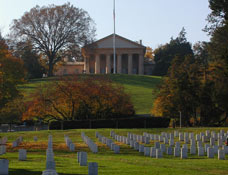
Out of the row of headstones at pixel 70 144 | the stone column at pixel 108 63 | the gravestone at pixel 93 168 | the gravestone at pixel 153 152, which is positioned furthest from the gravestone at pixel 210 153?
the stone column at pixel 108 63

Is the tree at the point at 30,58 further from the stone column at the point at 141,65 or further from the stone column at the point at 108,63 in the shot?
the stone column at the point at 141,65

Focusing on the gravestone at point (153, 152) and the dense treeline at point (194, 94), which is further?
the dense treeline at point (194, 94)

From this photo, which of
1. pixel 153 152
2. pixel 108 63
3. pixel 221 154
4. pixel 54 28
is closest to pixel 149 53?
pixel 108 63

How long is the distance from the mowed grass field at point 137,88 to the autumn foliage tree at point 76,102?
227 inches

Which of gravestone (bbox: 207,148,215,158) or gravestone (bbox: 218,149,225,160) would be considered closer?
gravestone (bbox: 218,149,225,160)

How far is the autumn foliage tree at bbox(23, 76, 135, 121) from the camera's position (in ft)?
148

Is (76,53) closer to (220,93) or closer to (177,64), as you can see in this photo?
(177,64)

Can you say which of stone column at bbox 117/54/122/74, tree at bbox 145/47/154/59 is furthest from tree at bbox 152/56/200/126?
tree at bbox 145/47/154/59

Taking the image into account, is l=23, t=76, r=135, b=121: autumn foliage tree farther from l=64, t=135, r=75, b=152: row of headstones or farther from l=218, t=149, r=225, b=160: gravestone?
l=218, t=149, r=225, b=160: gravestone

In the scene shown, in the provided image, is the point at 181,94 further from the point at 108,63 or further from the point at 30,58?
the point at 108,63

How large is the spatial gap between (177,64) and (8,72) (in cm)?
1973

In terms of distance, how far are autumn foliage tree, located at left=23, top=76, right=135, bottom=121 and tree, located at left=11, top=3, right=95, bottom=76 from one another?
4172 centimetres

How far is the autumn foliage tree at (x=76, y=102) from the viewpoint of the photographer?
4519 cm

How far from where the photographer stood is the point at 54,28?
88.9m
